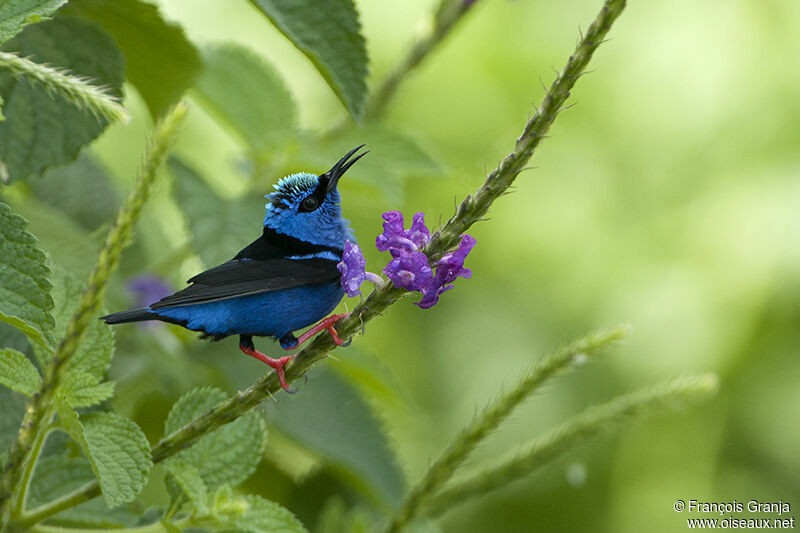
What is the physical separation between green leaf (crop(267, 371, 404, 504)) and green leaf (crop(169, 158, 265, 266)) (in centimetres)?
30

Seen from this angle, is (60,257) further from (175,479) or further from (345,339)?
(345,339)

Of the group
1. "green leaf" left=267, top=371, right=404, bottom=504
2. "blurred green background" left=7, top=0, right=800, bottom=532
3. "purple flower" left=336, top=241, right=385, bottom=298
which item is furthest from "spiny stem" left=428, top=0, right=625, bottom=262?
"blurred green background" left=7, top=0, right=800, bottom=532

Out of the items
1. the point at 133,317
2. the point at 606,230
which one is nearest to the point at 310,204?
the point at 133,317

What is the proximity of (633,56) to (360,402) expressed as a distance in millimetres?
2114

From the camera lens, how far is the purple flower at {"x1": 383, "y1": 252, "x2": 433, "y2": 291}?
0.66 meters

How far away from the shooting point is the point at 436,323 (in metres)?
2.77

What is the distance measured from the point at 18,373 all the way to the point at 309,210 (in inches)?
11.8

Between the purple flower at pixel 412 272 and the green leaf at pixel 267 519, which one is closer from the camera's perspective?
the purple flower at pixel 412 272

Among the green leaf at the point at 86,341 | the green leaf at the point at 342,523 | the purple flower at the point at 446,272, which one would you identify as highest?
the purple flower at the point at 446,272

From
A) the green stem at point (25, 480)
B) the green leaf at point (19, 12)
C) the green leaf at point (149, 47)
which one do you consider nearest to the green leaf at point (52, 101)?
the green leaf at point (149, 47)

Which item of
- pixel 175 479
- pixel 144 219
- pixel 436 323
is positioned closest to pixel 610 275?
pixel 436 323

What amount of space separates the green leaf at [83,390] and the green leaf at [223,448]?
8 centimetres

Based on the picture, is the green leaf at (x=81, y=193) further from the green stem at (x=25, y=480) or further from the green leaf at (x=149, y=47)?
the green stem at (x=25, y=480)

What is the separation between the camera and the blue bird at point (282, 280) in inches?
30.9
